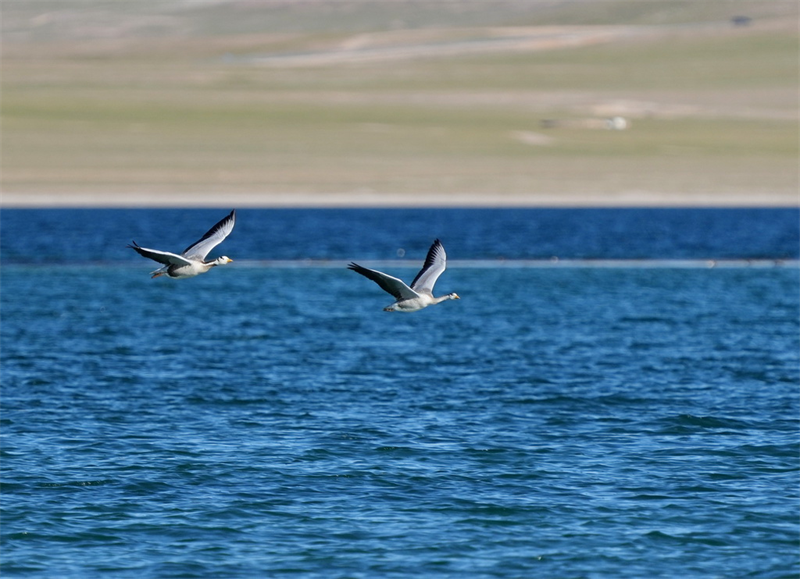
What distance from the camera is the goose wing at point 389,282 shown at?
67.9 feet

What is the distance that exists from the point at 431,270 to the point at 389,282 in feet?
11.6

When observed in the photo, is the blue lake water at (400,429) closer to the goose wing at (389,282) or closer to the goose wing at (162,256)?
the goose wing at (389,282)

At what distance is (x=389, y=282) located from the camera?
22.1m

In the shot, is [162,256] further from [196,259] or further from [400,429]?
[400,429]

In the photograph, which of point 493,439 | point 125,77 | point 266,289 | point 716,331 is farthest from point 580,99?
point 493,439

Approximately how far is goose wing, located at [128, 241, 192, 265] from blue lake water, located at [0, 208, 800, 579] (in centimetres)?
436

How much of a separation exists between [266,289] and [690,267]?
941 inches

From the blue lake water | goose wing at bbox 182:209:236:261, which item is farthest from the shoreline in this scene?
goose wing at bbox 182:209:236:261

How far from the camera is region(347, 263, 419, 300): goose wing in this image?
20.7 meters

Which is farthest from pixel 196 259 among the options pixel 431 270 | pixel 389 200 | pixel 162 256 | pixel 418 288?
pixel 389 200

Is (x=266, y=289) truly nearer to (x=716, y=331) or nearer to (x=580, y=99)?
(x=716, y=331)

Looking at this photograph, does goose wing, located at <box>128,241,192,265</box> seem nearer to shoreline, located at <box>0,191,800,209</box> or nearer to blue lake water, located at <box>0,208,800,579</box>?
blue lake water, located at <box>0,208,800,579</box>

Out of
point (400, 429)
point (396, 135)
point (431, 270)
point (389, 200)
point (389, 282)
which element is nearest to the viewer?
point (389, 282)

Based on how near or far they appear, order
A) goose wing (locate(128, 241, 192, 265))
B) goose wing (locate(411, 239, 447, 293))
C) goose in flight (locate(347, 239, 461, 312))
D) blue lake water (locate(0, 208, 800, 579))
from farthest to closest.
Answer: goose wing (locate(411, 239, 447, 293))
goose in flight (locate(347, 239, 461, 312))
goose wing (locate(128, 241, 192, 265))
blue lake water (locate(0, 208, 800, 579))
